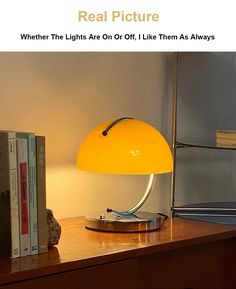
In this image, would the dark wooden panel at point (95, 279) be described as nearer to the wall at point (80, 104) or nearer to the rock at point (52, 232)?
the rock at point (52, 232)

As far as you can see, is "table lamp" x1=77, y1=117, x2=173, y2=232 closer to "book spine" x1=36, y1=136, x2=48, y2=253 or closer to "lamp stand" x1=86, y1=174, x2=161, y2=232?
"lamp stand" x1=86, y1=174, x2=161, y2=232

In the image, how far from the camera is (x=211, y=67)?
83.5 inches

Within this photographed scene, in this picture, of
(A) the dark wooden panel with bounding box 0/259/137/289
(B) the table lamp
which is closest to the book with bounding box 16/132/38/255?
(A) the dark wooden panel with bounding box 0/259/137/289

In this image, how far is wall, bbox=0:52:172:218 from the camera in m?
1.71

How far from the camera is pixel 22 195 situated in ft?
4.48

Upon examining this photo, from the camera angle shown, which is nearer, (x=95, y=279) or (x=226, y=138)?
(x=95, y=279)

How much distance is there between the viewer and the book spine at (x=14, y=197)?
134 cm

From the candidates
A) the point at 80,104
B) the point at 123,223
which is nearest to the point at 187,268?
the point at 123,223

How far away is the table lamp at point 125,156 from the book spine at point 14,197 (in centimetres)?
30
